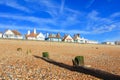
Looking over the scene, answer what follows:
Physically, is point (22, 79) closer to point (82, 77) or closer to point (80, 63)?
point (82, 77)

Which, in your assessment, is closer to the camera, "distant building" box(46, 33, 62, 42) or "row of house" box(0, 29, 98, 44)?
"row of house" box(0, 29, 98, 44)

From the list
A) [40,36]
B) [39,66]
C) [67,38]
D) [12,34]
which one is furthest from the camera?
[67,38]

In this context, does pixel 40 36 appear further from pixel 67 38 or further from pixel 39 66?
pixel 39 66

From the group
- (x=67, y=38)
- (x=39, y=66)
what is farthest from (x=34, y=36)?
(x=39, y=66)

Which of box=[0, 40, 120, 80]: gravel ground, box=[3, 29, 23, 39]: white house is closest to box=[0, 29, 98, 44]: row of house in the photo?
box=[3, 29, 23, 39]: white house

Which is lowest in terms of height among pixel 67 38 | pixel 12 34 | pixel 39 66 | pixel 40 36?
pixel 39 66

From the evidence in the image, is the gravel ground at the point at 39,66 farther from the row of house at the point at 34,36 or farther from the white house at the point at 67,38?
the white house at the point at 67,38

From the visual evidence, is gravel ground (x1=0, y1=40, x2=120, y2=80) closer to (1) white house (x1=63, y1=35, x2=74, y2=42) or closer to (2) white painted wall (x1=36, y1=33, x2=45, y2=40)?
(2) white painted wall (x1=36, y1=33, x2=45, y2=40)

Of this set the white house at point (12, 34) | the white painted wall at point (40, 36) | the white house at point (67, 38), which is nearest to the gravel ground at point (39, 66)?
the white house at point (12, 34)

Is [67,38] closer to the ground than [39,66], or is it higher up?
higher up

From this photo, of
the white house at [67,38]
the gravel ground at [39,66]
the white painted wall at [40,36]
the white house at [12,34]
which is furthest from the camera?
the white house at [67,38]

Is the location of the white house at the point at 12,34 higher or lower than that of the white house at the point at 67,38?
higher

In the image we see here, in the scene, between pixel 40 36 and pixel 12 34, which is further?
pixel 40 36

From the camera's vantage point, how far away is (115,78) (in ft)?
41.7
